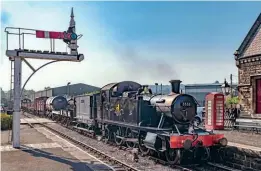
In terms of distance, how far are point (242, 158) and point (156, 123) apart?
11.6ft

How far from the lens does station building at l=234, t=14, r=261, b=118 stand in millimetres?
18266

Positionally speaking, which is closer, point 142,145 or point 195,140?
point 195,140

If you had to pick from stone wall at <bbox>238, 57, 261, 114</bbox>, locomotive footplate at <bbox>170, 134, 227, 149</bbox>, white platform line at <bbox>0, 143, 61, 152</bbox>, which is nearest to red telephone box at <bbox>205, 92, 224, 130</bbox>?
stone wall at <bbox>238, 57, 261, 114</bbox>

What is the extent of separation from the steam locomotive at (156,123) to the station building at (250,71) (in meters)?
7.15

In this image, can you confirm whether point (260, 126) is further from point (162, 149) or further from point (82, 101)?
point (82, 101)

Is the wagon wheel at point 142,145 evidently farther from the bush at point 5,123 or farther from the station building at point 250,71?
the bush at point 5,123

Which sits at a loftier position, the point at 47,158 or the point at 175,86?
the point at 175,86

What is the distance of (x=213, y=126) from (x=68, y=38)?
A: 9.76 metres

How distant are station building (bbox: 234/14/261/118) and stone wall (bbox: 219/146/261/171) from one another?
7.46 meters

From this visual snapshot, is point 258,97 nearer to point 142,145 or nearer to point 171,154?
point 142,145

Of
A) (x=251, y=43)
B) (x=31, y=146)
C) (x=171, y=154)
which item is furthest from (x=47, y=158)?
(x=251, y=43)

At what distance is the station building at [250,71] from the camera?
1827 cm

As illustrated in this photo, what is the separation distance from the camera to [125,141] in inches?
569

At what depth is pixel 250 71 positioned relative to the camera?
18547 mm
